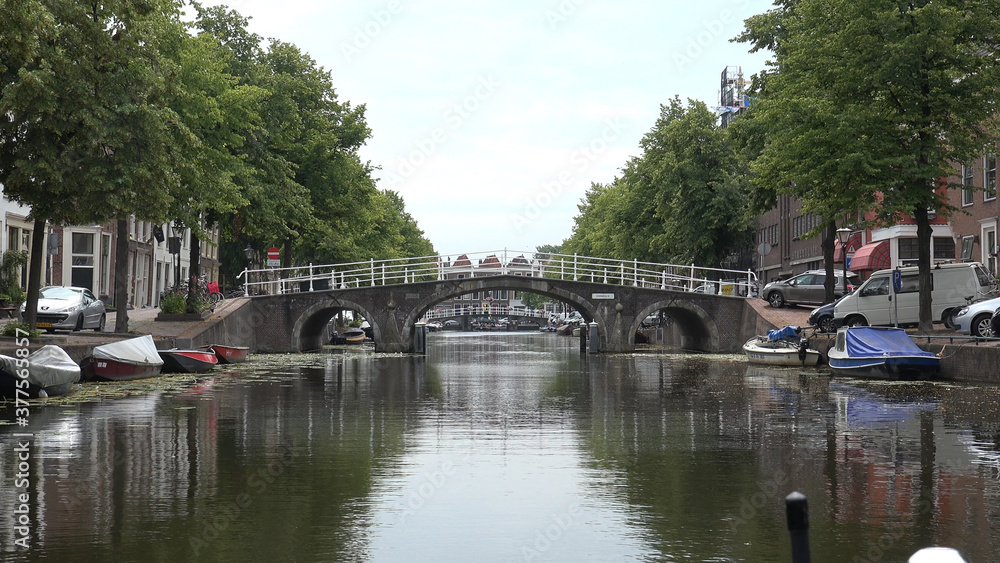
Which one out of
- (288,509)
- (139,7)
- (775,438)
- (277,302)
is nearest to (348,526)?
(288,509)

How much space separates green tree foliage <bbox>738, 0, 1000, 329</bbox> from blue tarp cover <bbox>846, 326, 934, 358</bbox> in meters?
3.31

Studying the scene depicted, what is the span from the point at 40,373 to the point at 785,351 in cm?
2280

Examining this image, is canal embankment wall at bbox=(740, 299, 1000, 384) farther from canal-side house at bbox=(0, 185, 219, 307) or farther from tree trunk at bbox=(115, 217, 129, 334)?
canal-side house at bbox=(0, 185, 219, 307)

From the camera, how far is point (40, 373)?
1917 centimetres

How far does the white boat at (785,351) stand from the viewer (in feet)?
113

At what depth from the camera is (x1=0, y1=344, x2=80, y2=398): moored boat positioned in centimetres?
1839

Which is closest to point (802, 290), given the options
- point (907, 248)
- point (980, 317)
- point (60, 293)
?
point (907, 248)

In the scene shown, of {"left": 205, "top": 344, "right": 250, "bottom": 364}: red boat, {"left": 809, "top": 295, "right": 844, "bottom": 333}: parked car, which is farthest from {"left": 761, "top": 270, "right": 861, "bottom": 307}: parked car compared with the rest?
{"left": 205, "top": 344, "right": 250, "bottom": 364}: red boat

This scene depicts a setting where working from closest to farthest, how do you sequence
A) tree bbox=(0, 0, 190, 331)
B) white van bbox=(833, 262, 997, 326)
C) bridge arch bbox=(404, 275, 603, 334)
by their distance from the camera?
1. tree bbox=(0, 0, 190, 331)
2. white van bbox=(833, 262, 997, 326)
3. bridge arch bbox=(404, 275, 603, 334)

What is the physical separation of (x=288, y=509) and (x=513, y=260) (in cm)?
4372

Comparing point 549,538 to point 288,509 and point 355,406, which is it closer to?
point 288,509

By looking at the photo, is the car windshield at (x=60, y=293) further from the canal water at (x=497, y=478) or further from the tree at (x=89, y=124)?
the canal water at (x=497, y=478)

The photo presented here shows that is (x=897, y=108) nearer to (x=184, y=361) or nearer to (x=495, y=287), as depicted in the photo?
(x=184, y=361)

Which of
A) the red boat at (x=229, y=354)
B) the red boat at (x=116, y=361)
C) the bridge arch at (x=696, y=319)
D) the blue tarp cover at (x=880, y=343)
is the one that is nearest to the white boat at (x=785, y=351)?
the blue tarp cover at (x=880, y=343)
